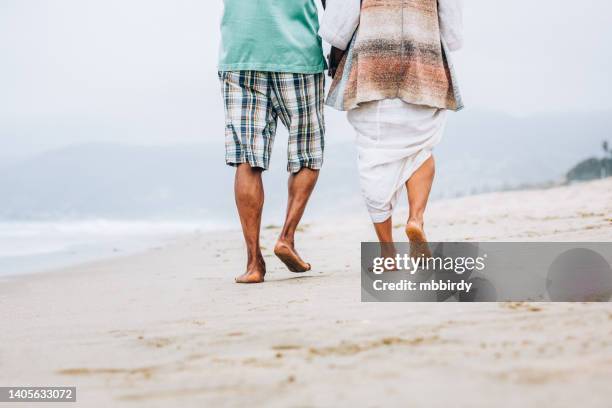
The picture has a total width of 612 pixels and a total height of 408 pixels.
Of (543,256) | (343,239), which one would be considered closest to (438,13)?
(543,256)

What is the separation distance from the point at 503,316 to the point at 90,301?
1.74m

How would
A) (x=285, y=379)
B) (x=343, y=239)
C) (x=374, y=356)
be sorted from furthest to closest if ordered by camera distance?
(x=343, y=239)
(x=374, y=356)
(x=285, y=379)

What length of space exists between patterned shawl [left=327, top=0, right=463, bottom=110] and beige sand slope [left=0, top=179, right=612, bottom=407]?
86cm

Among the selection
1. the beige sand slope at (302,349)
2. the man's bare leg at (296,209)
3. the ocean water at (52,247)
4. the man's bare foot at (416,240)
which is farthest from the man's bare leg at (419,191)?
the ocean water at (52,247)

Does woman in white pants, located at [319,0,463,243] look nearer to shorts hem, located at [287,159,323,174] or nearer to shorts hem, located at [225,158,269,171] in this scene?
shorts hem, located at [287,159,323,174]

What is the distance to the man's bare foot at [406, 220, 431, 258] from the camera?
2.84 meters

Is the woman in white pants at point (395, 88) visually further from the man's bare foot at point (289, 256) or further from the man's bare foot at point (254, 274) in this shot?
the man's bare foot at point (254, 274)

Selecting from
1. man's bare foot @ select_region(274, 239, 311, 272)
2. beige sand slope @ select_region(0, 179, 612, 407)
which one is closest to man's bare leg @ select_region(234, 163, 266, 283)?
man's bare foot @ select_region(274, 239, 311, 272)

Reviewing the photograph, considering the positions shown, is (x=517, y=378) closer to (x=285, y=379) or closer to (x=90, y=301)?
(x=285, y=379)

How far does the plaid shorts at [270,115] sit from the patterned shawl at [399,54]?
0.98 feet

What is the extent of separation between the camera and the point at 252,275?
314cm

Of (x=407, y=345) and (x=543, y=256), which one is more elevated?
(x=407, y=345)

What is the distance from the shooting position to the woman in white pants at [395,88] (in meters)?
3.09

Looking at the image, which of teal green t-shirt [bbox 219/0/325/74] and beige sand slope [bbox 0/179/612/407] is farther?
teal green t-shirt [bbox 219/0/325/74]
